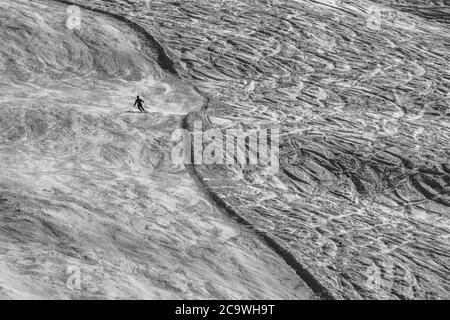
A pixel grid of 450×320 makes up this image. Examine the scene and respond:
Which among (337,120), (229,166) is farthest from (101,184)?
(337,120)

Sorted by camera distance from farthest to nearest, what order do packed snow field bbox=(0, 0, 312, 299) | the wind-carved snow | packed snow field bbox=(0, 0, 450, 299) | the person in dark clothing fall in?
the person in dark clothing, the wind-carved snow, packed snow field bbox=(0, 0, 450, 299), packed snow field bbox=(0, 0, 312, 299)

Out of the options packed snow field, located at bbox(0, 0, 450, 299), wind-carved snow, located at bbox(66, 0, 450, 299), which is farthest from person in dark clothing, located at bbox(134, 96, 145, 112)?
wind-carved snow, located at bbox(66, 0, 450, 299)

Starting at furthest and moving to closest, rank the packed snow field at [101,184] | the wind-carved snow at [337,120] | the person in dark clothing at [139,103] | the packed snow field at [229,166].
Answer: the person in dark clothing at [139,103] < the wind-carved snow at [337,120] < the packed snow field at [229,166] < the packed snow field at [101,184]

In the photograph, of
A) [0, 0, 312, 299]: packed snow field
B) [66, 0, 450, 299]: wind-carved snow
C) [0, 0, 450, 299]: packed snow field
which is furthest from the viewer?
[66, 0, 450, 299]: wind-carved snow

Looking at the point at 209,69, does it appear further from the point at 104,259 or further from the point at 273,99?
the point at 104,259

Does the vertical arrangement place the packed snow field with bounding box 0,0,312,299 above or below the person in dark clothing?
below

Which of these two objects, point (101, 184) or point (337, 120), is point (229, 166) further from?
point (337, 120)

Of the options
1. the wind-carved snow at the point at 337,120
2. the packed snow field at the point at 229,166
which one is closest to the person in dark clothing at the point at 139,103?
the packed snow field at the point at 229,166

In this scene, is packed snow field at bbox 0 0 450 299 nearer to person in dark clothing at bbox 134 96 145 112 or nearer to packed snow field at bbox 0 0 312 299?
packed snow field at bbox 0 0 312 299

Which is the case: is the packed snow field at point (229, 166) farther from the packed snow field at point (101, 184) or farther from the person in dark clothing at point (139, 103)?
the person in dark clothing at point (139, 103)

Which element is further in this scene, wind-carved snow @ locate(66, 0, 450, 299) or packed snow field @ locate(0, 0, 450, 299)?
wind-carved snow @ locate(66, 0, 450, 299)
